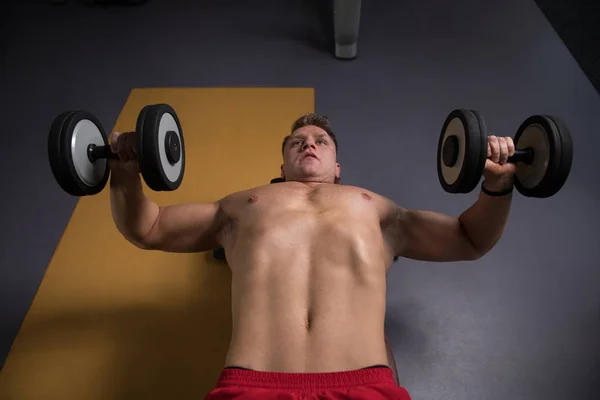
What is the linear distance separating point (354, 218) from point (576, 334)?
793 mm

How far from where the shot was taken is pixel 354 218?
51.2 inches

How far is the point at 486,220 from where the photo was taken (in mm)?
1282

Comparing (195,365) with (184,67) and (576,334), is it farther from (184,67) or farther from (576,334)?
(184,67)

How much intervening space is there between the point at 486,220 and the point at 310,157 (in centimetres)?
52

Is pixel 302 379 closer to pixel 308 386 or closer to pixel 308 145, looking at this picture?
pixel 308 386

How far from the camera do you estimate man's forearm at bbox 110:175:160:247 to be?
1.27 m

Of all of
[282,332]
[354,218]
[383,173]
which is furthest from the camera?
[383,173]

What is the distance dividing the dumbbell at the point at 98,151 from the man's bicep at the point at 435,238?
634mm

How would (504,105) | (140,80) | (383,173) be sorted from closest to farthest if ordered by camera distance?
(383,173) → (504,105) → (140,80)

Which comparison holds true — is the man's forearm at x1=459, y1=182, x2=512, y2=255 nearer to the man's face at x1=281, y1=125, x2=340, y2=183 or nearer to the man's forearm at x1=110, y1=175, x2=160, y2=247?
the man's face at x1=281, y1=125, x2=340, y2=183

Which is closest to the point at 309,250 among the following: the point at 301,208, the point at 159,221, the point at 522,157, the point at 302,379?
the point at 301,208

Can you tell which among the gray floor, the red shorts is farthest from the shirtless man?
the gray floor

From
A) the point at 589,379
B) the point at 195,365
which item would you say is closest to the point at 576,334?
the point at 589,379

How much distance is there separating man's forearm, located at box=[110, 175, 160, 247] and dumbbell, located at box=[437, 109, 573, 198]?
2.44ft
